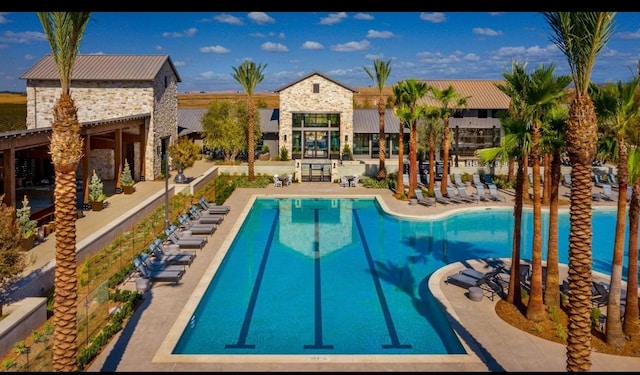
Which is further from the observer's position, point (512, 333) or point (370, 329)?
point (370, 329)

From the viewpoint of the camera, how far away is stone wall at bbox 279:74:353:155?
44156mm

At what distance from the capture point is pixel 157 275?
15.9 metres

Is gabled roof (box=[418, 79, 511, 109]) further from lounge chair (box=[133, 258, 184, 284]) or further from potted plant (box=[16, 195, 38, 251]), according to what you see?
potted plant (box=[16, 195, 38, 251])

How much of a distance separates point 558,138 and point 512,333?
15.2 ft

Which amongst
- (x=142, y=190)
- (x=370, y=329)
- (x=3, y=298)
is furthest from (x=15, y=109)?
(x=370, y=329)

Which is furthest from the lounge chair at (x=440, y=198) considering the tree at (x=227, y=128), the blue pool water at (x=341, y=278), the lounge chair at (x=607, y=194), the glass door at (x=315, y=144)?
the tree at (x=227, y=128)

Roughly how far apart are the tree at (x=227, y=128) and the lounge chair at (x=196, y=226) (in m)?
18.2

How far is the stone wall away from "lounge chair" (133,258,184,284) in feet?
96.7

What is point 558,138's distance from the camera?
13117 millimetres

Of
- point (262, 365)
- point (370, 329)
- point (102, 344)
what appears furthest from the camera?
point (370, 329)

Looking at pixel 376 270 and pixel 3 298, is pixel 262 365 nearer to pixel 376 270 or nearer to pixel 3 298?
pixel 3 298

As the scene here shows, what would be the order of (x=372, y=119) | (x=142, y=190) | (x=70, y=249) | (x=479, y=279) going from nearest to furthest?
(x=70, y=249) → (x=479, y=279) → (x=142, y=190) → (x=372, y=119)

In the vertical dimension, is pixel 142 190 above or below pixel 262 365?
above

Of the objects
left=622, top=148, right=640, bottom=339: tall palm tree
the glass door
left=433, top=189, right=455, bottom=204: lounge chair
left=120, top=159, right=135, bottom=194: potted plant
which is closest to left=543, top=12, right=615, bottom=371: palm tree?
left=622, top=148, right=640, bottom=339: tall palm tree
